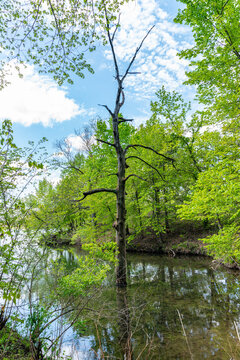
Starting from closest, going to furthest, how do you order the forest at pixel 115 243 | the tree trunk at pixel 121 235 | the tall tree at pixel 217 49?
the forest at pixel 115 243, the tall tree at pixel 217 49, the tree trunk at pixel 121 235

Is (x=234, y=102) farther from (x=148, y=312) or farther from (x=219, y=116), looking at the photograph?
(x=148, y=312)

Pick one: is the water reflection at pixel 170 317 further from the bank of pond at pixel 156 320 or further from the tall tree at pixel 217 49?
the tall tree at pixel 217 49

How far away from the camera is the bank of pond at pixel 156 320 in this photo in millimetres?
3584

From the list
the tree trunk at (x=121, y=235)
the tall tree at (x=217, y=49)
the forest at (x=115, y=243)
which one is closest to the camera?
the forest at (x=115, y=243)

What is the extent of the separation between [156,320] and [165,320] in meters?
0.23

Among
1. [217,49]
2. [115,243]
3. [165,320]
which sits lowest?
[165,320]

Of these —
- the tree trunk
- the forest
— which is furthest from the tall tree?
the tree trunk

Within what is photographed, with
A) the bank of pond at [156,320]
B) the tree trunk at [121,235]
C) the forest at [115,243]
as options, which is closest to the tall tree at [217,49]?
the forest at [115,243]

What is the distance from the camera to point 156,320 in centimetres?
502

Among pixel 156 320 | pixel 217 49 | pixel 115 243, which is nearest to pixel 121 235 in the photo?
pixel 115 243

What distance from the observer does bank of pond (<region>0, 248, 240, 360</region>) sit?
→ 3.58 meters

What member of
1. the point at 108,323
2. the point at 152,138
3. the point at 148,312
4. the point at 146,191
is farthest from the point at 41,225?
the point at 152,138

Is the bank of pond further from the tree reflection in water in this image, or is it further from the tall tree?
the tall tree

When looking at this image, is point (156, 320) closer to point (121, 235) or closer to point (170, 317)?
point (170, 317)
